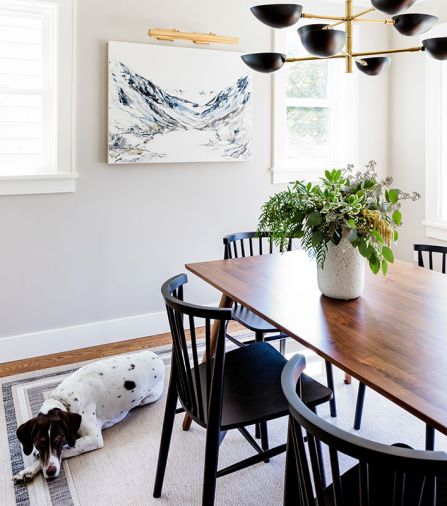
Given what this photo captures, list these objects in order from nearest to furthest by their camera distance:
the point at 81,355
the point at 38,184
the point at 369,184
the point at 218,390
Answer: the point at 218,390 < the point at 369,184 < the point at 38,184 < the point at 81,355

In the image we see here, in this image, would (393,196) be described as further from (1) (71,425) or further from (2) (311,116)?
(2) (311,116)

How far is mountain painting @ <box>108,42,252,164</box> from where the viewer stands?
3.12 metres

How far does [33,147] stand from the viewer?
10.0 feet

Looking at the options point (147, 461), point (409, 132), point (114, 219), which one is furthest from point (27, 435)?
point (409, 132)

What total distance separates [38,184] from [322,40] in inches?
78.6

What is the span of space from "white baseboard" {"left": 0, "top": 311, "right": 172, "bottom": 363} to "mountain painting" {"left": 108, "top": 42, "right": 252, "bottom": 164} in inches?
44.0

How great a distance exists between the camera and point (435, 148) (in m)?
3.80

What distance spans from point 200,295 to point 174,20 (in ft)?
6.36

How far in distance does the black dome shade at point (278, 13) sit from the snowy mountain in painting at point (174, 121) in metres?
1.63

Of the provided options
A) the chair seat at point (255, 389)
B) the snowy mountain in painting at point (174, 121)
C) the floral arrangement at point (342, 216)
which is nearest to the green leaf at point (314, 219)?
the floral arrangement at point (342, 216)

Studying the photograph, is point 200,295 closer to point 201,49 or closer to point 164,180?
point 164,180

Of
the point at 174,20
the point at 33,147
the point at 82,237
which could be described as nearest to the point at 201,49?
the point at 174,20

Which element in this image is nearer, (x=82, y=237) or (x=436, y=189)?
(x=82, y=237)

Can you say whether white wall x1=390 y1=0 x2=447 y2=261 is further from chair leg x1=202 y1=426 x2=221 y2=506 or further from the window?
chair leg x1=202 y1=426 x2=221 y2=506
